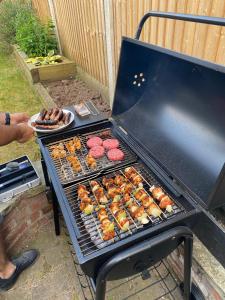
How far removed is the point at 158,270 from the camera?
2348 millimetres

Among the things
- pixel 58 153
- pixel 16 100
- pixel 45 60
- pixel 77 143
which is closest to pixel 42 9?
pixel 45 60

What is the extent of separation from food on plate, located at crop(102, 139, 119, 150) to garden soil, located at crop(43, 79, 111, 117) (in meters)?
2.47

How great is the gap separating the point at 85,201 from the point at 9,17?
935 cm

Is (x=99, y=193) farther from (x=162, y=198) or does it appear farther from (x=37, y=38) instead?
(x=37, y=38)

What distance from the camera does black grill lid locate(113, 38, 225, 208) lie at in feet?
4.45

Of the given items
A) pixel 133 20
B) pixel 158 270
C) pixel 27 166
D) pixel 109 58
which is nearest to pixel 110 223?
pixel 158 270

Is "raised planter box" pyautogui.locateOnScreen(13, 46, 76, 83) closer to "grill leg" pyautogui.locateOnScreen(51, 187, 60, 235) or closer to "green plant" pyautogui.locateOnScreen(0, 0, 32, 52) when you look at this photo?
"green plant" pyautogui.locateOnScreen(0, 0, 32, 52)

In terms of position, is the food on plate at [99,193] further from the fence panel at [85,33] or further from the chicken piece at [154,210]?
the fence panel at [85,33]

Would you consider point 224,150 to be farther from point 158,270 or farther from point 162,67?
point 158,270

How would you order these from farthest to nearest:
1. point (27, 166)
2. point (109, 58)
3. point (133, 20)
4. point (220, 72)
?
point (109, 58) → point (133, 20) → point (27, 166) → point (220, 72)

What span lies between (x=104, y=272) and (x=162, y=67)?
134cm

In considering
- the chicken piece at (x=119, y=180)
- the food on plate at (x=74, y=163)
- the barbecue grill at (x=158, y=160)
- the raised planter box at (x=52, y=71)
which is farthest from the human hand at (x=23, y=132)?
the raised planter box at (x=52, y=71)

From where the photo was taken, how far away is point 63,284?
2.35 metres

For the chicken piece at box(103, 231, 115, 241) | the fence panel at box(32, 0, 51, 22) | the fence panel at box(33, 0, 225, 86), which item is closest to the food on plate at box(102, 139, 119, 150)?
the chicken piece at box(103, 231, 115, 241)
